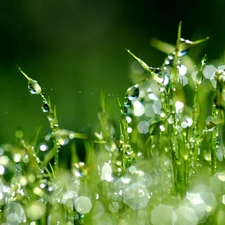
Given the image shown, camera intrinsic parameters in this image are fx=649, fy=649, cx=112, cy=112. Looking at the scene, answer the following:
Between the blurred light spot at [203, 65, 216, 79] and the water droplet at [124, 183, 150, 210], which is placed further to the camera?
the blurred light spot at [203, 65, 216, 79]

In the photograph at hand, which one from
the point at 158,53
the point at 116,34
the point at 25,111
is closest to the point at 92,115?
the point at 25,111

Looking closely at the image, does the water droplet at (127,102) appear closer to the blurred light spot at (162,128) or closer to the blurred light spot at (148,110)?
the blurred light spot at (162,128)

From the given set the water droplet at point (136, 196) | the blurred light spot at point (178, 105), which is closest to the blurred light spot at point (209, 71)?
the blurred light spot at point (178, 105)

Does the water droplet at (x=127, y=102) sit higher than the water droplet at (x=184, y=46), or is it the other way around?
the water droplet at (x=184, y=46)

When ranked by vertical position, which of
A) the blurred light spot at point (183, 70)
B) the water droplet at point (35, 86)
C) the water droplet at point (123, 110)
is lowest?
the water droplet at point (123, 110)

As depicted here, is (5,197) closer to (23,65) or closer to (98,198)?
(98,198)

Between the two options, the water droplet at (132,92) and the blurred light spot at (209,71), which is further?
the blurred light spot at (209,71)

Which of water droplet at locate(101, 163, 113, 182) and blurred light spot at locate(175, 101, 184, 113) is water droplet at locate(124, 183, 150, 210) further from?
blurred light spot at locate(175, 101, 184, 113)

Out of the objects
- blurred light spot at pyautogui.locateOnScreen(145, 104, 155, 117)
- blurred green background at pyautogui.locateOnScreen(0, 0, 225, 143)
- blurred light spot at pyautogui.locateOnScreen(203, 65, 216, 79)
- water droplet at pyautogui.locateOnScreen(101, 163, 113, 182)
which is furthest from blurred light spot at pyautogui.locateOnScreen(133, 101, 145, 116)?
blurred green background at pyautogui.locateOnScreen(0, 0, 225, 143)
